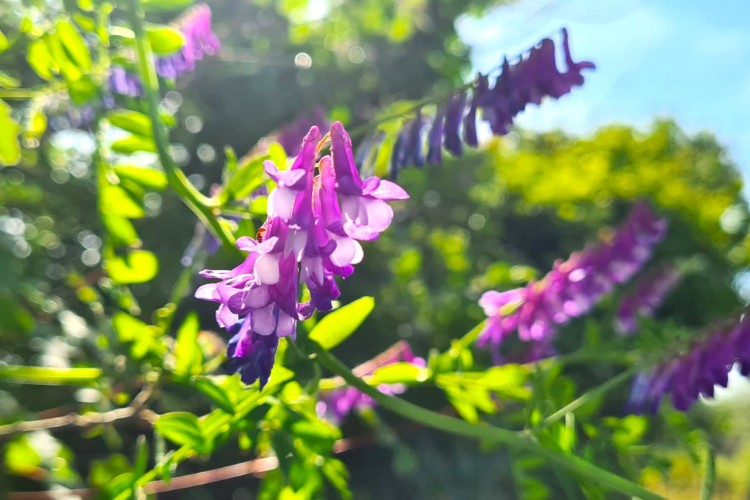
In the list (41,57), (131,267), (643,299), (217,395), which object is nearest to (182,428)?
(217,395)

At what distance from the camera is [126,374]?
41.8 inches

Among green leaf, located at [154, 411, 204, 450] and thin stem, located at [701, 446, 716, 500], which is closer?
green leaf, located at [154, 411, 204, 450]

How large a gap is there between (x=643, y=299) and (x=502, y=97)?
1.21m

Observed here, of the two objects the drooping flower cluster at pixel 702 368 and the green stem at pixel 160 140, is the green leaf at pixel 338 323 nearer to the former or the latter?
the green stem at pixel 160 140

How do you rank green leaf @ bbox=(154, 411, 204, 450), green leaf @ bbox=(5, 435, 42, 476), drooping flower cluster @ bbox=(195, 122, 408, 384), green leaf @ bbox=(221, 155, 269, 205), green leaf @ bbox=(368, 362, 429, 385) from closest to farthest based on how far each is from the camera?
1. drooping flower cluster @ bbox=(195, 122, 408, 384)
2. green leaf @ bbox=(154, 411, 204, 450)
3. green leaf @ bbox=(221, 155, 269, 205)
4. green leaf @ bbox=(368, 362, 429, 385)
5. green leaf @ bbox=(5, 435, 42, 476)

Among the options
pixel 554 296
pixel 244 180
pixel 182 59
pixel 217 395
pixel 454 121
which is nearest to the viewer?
pixel 217 395

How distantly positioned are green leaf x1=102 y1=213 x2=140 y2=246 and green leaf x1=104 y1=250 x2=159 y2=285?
0.03 m

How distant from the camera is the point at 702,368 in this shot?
3.42 ft

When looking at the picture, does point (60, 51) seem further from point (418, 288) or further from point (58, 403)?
point (418, 288)

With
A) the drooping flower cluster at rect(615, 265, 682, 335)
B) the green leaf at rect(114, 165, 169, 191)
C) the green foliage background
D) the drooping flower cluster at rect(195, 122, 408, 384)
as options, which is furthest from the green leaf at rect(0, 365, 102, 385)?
Result: the drooping flower cluster at rect(615, 265, 682, 335)

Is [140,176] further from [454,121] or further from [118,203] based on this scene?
[454,121]

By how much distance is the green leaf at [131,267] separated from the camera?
1092 mm

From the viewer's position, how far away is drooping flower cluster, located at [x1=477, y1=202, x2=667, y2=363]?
55.4 inches

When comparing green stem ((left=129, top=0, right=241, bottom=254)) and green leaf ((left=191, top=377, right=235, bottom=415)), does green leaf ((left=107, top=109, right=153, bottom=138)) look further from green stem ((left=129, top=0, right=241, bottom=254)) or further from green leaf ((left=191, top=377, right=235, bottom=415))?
green leaf ((left=191, top=377, right=235, bottom=415))
